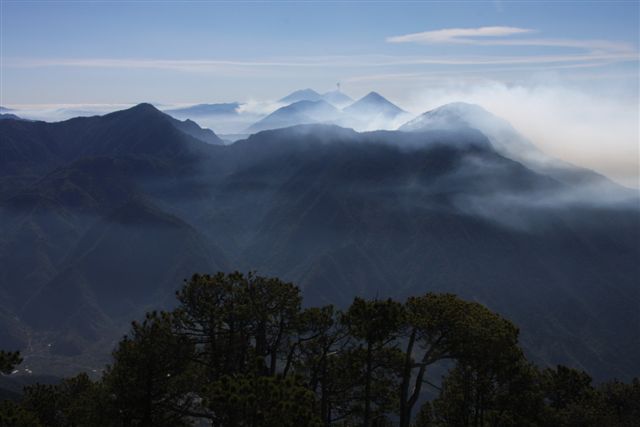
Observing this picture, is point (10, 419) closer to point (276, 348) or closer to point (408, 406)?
point (276, 348)

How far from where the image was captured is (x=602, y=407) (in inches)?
2574

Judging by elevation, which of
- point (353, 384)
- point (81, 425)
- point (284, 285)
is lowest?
point (81, 425)

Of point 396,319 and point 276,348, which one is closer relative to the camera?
point 396,319

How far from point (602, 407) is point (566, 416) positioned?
6169 millimetres

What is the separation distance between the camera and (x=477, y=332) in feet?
161

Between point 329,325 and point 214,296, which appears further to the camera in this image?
point 329,325

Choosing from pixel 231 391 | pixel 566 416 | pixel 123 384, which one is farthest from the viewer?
pixel 566 416

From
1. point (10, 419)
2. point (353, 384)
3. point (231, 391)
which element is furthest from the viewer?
point (353, 384)

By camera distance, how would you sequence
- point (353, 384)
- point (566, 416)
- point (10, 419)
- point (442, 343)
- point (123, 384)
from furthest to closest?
point (566, 416), point (353, 384), point (442, 343), point (123, 384), point (10, 419)

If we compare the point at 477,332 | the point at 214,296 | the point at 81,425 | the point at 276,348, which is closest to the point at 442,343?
the point at 477,332

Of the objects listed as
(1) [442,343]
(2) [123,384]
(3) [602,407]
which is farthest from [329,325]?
(3) [602,407]

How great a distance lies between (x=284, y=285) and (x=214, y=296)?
6.07 metres

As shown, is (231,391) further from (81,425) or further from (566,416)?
(566,416)

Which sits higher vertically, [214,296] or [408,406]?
[214,296]
